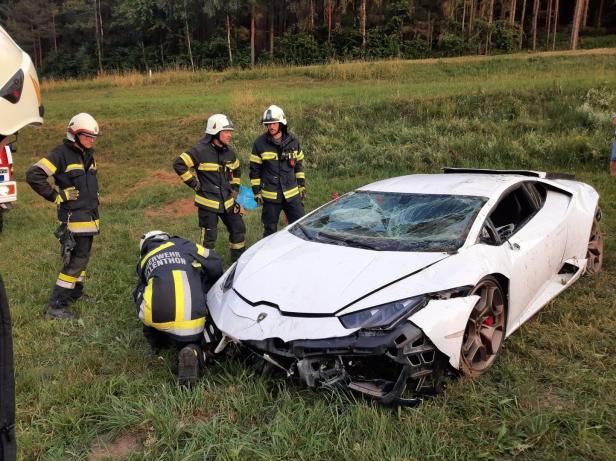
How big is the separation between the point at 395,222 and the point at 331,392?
4.69 ft

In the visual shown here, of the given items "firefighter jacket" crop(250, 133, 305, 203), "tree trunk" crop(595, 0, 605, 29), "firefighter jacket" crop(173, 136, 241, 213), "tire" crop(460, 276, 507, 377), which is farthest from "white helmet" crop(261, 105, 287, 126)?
"tree trunk" crop(595, 0, 605, 29)

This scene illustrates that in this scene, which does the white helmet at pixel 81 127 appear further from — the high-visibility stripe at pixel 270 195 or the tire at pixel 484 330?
the tire at pixel 484 330

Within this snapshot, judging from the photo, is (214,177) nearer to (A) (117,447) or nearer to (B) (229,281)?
(B) (229,281)

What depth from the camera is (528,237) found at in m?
3.75

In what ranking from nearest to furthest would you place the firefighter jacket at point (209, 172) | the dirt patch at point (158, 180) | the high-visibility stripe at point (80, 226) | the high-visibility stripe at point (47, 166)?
the high-visibility stripe at point (47, 166) → the high-visibility stripe at point (80, 226) → the firefighter jacket at point (209, 172) → the dirt patch at point (158, 180)

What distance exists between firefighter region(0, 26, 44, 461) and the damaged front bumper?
1547 mm

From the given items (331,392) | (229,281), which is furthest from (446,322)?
(229,281)

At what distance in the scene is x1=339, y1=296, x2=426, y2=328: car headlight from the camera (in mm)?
2736

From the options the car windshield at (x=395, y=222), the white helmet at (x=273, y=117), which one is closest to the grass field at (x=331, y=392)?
the car windshield at (x=395, y=222)

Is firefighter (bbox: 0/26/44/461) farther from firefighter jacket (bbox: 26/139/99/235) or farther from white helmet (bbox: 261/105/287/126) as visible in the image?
white helmet (bbox: 261/105/287/126)

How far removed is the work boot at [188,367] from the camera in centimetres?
316

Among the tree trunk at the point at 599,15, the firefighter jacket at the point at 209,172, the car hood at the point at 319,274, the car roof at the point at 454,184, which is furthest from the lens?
the tree trunk at the point at 599,15

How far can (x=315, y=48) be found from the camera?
33.4 meters

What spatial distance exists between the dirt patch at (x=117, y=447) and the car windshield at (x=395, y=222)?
5.79 ft
